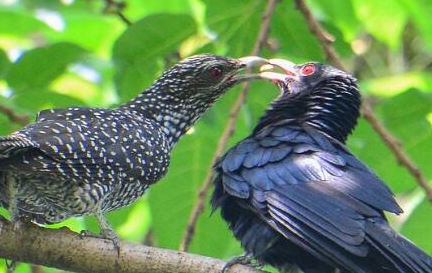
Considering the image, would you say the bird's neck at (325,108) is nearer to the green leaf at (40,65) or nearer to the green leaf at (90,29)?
the green leaf at (40,65)

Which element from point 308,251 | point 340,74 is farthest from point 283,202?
point 340,74

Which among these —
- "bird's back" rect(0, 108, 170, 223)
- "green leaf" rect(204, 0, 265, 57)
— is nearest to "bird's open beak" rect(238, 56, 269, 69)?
"green leaf" rect(204, 0, 265, 57)

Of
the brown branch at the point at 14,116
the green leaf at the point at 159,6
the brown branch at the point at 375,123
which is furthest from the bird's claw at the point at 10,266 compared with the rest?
the green leaf at the point at 159,6

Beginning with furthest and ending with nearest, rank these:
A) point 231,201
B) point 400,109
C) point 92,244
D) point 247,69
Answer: point 247,69 → point 400,109 → point 231,201 → point 92,244

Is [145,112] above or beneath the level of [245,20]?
beneath

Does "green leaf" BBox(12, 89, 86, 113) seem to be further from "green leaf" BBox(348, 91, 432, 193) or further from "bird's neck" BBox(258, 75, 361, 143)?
"green leaf" BBox(348, 91, 432, 193)

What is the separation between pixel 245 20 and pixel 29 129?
2070mm

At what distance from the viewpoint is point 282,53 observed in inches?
279

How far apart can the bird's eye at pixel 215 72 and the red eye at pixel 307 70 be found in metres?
0.49

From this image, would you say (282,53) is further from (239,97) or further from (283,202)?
(283,202)

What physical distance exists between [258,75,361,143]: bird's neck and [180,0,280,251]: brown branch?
23 centimetres

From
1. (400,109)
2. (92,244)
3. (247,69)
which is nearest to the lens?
(92,244)

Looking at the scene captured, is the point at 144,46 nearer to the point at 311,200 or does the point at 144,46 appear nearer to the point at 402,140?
the point at 402,140

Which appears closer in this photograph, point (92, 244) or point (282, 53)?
point (92, 244)
